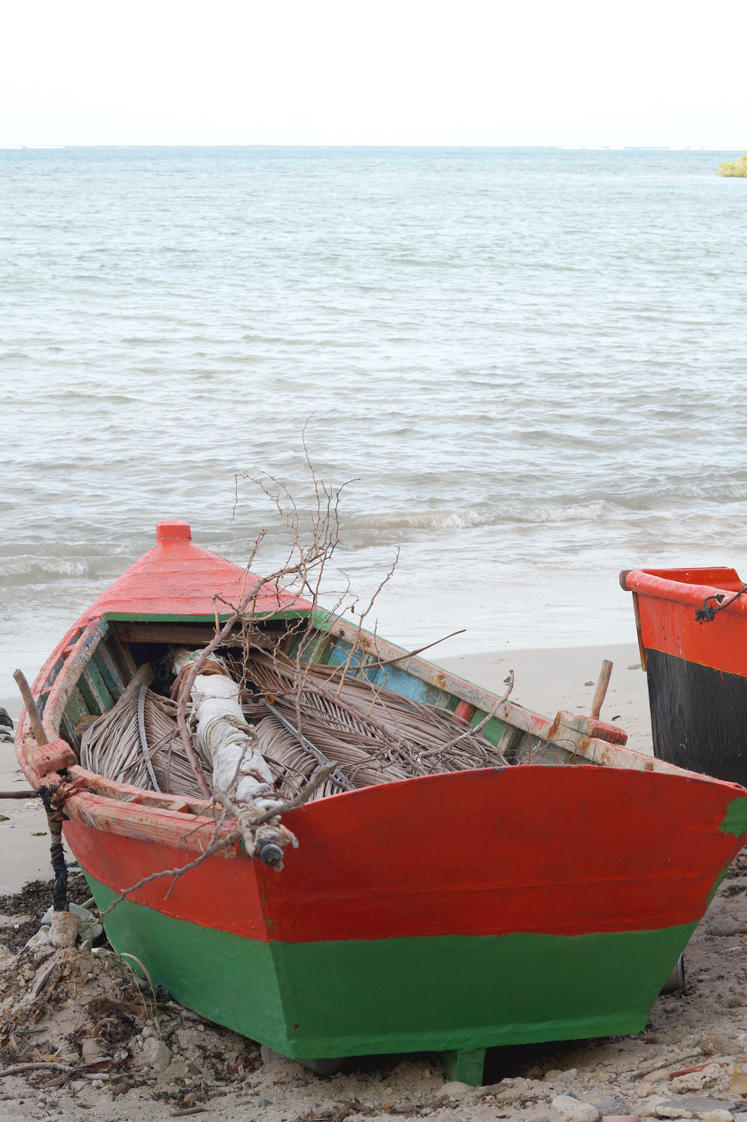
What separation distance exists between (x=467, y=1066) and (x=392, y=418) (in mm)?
11699

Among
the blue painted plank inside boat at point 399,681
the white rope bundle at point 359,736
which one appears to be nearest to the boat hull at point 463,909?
the white rope bundle at point 359,736

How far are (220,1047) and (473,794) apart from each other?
123cm

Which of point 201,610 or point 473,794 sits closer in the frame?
→ point 473,794

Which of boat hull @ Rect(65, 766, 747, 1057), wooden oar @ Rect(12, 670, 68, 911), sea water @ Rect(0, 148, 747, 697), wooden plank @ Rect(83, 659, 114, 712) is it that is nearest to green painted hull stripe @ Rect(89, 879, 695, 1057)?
boat hull @ Rect(65, 766, 747, 1057)

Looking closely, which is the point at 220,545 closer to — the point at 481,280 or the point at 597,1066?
the point at 597,1066

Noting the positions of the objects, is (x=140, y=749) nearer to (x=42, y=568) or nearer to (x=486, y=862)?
(x=486, y=862)

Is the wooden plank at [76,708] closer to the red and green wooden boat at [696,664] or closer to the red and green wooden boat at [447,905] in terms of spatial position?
the red and green wooden boat at [447,905]

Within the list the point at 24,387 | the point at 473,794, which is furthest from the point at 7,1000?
the point at 24,387

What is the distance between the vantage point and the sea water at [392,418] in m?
8.53

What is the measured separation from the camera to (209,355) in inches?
676

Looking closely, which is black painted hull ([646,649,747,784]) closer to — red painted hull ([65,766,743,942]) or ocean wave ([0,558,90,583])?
red painted hull ([65,766,743,942])

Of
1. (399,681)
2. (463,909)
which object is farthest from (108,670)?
(463,909)

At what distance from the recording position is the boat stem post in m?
2.66

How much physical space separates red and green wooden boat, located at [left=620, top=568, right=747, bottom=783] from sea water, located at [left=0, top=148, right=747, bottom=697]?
91.3 inches
